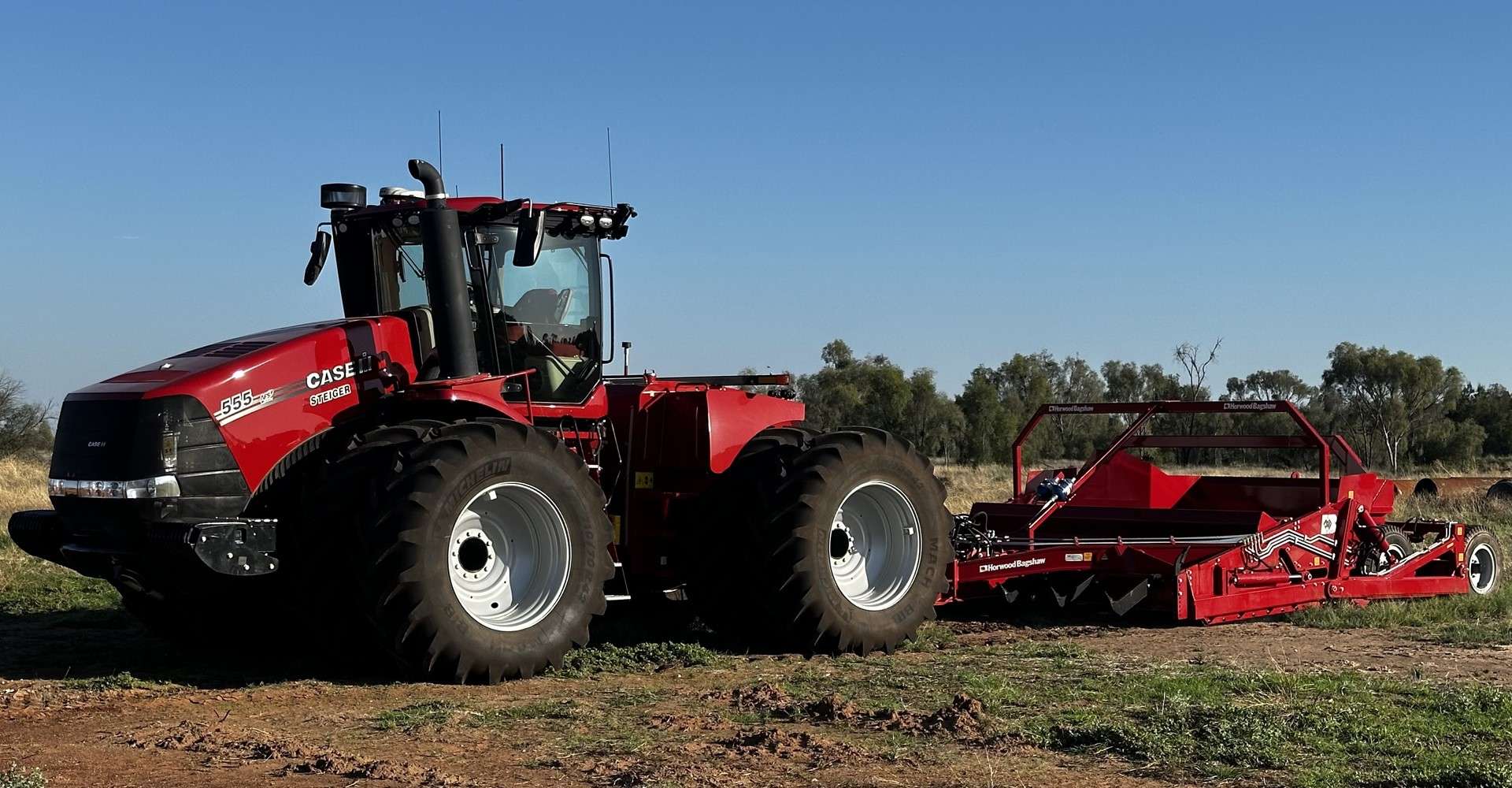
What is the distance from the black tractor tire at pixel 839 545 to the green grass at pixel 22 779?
4.30 metres

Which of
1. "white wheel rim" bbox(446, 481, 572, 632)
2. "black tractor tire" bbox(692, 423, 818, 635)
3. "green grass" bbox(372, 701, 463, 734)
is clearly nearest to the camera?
"green grass" bbox(372, 701, 463, 734)

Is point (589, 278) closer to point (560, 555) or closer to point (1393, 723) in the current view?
point (560, 555)

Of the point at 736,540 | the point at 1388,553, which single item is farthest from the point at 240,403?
the point at 1388,553

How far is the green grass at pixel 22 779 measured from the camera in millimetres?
5336

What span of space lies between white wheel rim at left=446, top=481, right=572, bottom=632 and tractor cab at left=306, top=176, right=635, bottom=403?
39.4 inches

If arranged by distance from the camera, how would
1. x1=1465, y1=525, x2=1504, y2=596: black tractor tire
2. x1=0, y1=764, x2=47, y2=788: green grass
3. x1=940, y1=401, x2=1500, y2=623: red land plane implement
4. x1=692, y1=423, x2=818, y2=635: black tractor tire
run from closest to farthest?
1. x1=0, y1=764, x2=47, y2=788: green grass
2. x1=692, y1=423, x2=818, y2=635: black tractor tire
3. x1=940, y1=401, x2=1500, y2=623: red land plane implement
4. x1=1465, y1=525, x2=1504, y2=596: black tractor tire

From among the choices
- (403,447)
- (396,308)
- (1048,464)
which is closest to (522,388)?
(396,308)

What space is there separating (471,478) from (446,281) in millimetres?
1420

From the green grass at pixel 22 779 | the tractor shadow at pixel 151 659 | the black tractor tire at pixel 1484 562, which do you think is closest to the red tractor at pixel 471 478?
the tractor shadow at pixel 151 659

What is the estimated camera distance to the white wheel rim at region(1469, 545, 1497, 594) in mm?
12141

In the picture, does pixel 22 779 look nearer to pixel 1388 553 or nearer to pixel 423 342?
pixel 423 342

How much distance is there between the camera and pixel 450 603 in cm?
752

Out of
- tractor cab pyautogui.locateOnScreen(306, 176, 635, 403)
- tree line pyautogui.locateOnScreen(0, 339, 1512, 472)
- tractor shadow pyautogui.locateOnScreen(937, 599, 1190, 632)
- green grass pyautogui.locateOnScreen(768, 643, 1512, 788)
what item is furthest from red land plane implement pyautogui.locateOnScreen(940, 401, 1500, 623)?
tree line pyautogui.locateOnScreen(0, 339, 1512, 472)

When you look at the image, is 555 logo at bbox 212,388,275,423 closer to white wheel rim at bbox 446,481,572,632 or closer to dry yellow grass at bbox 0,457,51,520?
white wheel rim at bbox 446,481,572,632
